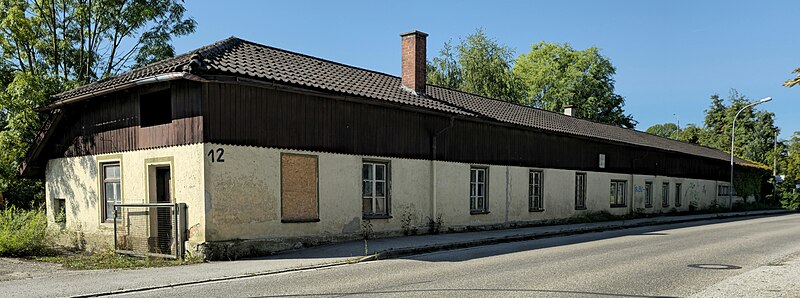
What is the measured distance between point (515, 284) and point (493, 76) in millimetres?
36559

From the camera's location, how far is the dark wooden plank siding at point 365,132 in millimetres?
11781

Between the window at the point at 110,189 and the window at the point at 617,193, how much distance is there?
68.6 ft

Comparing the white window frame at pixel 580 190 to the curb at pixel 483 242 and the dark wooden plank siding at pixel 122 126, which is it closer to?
the curb at pixel 483 242

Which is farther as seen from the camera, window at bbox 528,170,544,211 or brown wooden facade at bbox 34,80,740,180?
window at bbox 528,170,544,211

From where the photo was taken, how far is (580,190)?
23.9 metres

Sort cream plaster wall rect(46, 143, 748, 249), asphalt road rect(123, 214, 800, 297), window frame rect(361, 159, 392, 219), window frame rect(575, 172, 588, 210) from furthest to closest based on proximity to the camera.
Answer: window frame rect(575, 172, 588, 210), window frame rect(361, 159, 392, 219), cream plaster wall rect(46, 143, 748, 249), asphalt road rect(123, 214, 800, 297)

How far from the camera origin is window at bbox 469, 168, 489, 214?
18281 mm

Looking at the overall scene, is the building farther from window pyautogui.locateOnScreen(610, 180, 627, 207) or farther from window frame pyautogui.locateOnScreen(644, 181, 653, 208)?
window frame pyautogui.locateOnScreen(644, 181, 653, 208)

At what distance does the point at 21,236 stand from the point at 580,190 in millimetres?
19803

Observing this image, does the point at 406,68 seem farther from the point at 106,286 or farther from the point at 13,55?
the point at 13,55

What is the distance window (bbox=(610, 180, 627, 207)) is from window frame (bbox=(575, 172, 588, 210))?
2929 millimetres

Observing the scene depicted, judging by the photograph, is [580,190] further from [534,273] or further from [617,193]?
[534,273]

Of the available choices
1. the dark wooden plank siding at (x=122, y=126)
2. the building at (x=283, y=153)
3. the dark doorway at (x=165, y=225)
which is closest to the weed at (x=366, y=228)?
the building at (x=283, y=153)

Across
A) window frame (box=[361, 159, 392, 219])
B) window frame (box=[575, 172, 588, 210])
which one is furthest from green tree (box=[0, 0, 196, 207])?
A: window frame (box=[575, 172, 588, 210])
